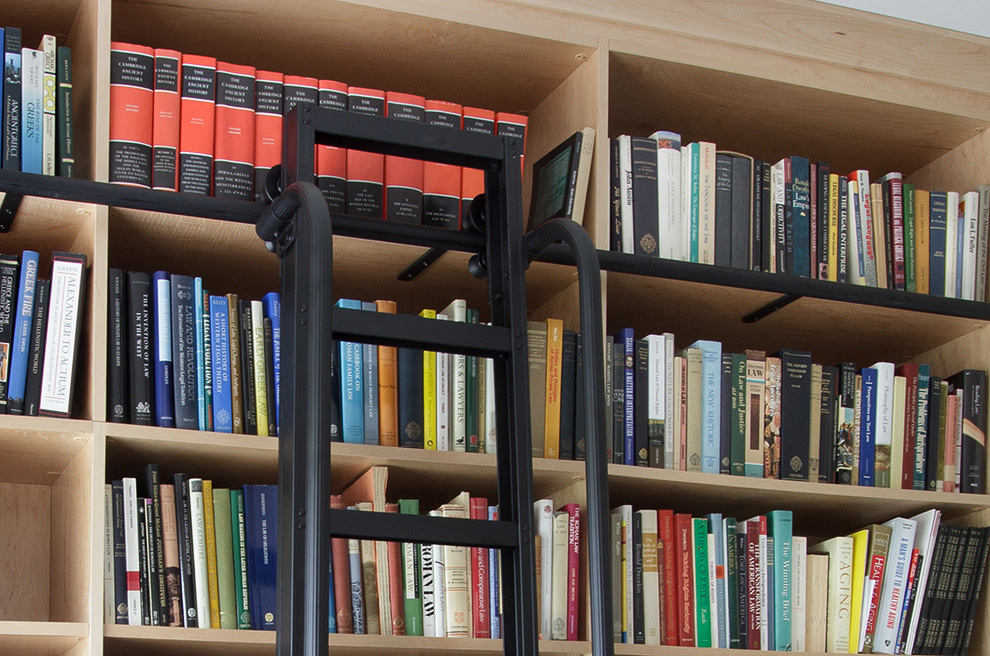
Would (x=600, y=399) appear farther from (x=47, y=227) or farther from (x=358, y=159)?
(x=47, y=227)

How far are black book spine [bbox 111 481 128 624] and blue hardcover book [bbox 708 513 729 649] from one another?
3.04 feet

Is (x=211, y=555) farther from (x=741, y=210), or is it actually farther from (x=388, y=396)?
(x=741, y=210)

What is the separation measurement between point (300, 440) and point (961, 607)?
1283mm

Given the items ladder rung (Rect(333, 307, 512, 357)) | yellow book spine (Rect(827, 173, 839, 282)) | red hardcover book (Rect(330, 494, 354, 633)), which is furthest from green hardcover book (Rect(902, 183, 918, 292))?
red hardcover book (Rect(330, 494, 354, 633))

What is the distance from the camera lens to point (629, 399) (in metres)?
1.98

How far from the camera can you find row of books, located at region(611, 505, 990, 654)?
1.92 meters

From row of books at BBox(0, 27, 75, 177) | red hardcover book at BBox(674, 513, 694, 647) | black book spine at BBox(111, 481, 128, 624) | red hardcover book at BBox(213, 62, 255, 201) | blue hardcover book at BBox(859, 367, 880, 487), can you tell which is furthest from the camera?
blue hardcover book at BBox(859, 367, 880, 487)

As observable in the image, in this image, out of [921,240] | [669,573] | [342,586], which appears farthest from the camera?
[921,240]

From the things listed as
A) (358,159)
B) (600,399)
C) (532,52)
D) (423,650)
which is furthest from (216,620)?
(532,52)

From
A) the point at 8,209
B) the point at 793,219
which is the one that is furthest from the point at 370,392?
the point at 793,219

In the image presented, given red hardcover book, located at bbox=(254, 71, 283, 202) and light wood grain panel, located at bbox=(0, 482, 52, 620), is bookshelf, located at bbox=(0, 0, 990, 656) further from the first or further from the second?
red hardcover book, located at bbox=(254, 71, 283, 202)

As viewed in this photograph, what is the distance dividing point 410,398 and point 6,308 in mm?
595

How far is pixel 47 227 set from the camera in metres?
1.80

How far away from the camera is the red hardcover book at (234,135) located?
1.82 meters
